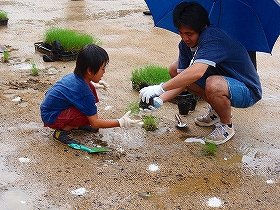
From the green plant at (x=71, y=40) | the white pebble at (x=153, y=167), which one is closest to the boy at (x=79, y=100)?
the white pebble at (x=153, y=167)

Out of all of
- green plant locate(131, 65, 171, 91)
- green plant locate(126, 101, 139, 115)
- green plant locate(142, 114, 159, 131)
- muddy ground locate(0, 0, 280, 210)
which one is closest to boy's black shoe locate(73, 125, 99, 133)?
muddy ground locate(0, 0, 280, 210)

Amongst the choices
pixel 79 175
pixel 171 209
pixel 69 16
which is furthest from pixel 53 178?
pixel 69 16

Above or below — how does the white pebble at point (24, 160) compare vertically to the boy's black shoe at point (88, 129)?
above

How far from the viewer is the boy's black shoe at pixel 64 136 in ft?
11.4

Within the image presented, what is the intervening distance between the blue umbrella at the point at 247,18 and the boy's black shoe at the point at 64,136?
1438 millimetres

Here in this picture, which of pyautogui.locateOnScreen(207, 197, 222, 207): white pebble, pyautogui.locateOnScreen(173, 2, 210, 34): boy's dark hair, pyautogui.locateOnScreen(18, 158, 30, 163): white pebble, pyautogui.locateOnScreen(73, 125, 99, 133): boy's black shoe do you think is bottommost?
pyautogui.locateOnScreen(73, 125, 99, 133): boy's black shoe

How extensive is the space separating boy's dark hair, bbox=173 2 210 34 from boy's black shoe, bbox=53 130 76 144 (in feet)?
4.12

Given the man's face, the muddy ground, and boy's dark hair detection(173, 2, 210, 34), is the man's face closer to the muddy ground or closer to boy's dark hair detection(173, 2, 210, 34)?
boy's dark hair detection(173, 2, 210, 34)

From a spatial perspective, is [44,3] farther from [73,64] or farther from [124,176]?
[124,176]

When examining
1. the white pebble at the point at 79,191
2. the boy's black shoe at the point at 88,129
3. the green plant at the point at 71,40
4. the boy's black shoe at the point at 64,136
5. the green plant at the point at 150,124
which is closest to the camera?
the white pebble at the point at 79,191

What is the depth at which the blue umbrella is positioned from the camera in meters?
3.32

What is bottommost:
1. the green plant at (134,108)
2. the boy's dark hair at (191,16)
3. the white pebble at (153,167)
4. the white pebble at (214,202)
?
the green plant at (134,108)

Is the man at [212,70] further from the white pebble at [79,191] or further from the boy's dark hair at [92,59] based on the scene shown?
the white pebble at [79,191]

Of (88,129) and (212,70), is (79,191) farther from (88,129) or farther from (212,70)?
(212,70)
